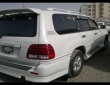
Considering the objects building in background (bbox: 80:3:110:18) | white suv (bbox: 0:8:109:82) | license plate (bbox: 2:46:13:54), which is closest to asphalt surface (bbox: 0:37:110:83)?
white suv (bbox: 0:8:109:82)

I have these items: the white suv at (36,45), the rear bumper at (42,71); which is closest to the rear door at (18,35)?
the white suv at (36,45)

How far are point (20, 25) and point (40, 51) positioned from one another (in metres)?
0.80

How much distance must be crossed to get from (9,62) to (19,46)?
0.52 meters

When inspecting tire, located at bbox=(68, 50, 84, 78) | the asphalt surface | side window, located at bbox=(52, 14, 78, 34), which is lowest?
the asphalt surface

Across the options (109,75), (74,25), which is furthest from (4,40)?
(109,75)

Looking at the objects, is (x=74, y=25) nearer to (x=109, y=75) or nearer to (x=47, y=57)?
(x=47, y=57)

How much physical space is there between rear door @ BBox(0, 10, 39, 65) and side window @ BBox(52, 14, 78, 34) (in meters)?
0.52

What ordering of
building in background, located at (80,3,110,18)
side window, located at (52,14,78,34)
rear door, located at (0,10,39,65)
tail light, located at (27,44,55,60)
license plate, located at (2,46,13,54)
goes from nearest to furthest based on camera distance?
tail light, located at (27,44,55,60) → rear door, located at (0,10,39,65) → license plate, located at (2,46,13,54) → side window, located at (52,14,78,34) → building in background, located at (80,3,110,18)

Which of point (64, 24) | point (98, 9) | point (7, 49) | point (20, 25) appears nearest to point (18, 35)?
point (20, 25)

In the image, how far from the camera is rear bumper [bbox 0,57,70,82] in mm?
2416

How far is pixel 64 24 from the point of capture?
10.3 feet

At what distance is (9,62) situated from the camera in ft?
9.11

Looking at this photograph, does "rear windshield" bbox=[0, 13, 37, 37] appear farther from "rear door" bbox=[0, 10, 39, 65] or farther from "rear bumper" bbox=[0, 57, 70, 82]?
"rear bumper" bbox=[0, 57, 70, 82]

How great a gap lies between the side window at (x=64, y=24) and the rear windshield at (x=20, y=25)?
511 millimetres
